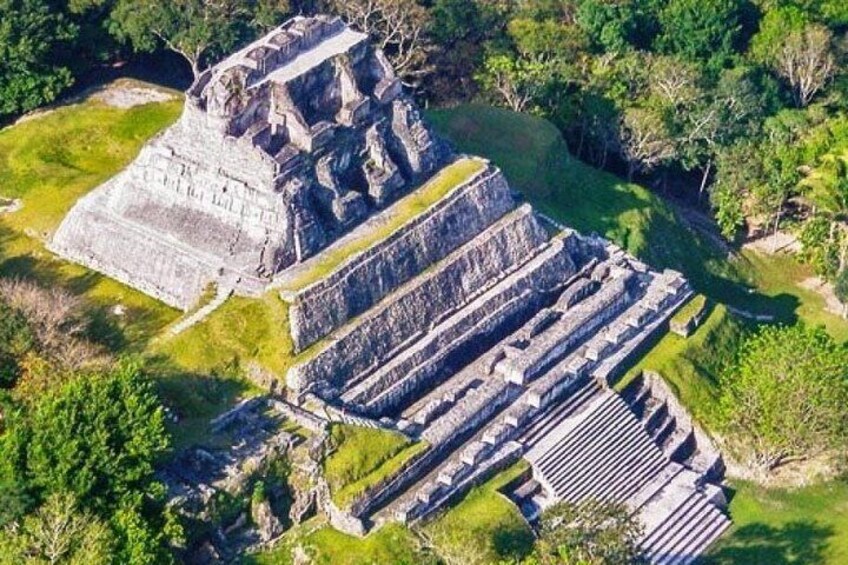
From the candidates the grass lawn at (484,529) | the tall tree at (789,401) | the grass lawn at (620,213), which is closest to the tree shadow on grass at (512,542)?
the grass lawn at (484,529)

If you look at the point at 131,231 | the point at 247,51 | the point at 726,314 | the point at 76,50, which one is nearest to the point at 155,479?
the point at 131,231

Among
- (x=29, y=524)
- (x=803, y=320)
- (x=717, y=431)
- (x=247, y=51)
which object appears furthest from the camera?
(x=803, y=320)

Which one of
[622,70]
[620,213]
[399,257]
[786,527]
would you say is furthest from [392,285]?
[622,70]

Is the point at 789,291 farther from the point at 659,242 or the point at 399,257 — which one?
the point at 399,257

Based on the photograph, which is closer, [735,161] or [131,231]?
[131,231]

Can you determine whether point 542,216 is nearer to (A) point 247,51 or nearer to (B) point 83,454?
(A) point 247,51

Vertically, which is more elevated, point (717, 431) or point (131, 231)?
point (131, 231)
